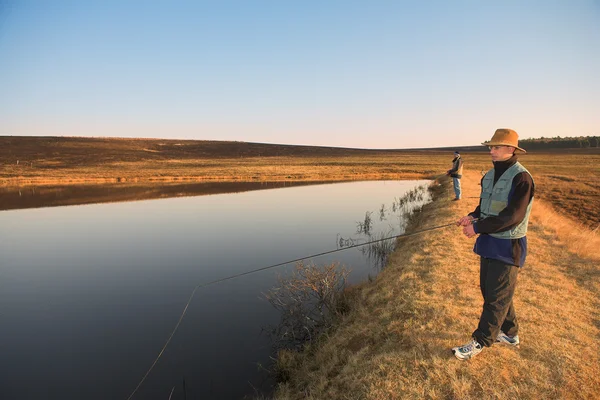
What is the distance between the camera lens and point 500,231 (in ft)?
11.9

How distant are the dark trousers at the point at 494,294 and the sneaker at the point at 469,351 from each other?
87mm

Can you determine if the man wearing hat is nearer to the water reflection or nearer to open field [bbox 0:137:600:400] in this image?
open field [bbox 0:137:600:400]

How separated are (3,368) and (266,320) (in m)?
5.03

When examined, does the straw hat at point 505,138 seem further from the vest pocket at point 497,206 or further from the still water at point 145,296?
the still water at point 145,296

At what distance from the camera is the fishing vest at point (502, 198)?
12.1ft

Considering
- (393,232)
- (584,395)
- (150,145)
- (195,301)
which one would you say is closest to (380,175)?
(393,232)

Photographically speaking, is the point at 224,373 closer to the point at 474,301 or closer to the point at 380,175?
the point at 474,301

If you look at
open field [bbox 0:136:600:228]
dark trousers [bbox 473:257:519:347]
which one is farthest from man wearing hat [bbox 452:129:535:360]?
open field [bbox 0:136:600:228]

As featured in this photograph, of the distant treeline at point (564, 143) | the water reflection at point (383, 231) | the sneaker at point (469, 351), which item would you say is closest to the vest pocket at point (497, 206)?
the sneaker at point (469, 351)

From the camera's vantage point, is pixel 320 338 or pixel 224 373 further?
pixel 320 338

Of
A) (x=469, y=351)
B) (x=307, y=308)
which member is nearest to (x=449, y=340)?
(x=469, y=351)

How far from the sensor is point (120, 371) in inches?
238

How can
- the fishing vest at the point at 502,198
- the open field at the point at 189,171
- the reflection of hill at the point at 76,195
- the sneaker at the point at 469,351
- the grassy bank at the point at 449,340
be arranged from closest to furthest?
1. the fishing vest at the point at 502,198
2. the grassy bank at the point at 449,340
3. the sneaker at the point at 469,351
4. the open field at the point at 189,171
5. the reflection of hill at the point at 76,195

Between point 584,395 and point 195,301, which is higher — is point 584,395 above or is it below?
above
